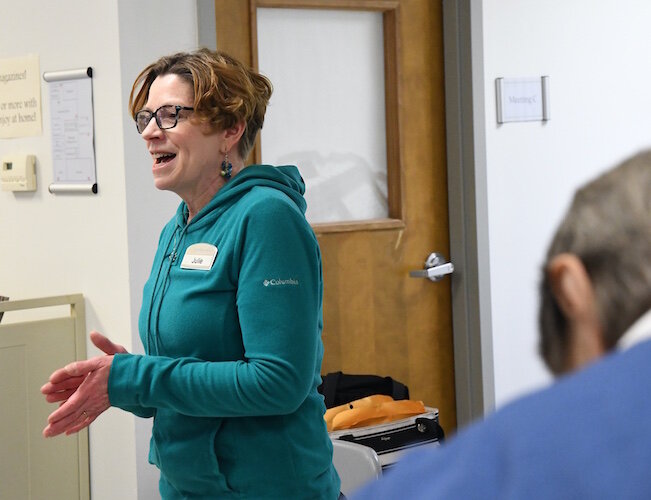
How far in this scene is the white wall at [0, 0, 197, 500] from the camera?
8.93 ft

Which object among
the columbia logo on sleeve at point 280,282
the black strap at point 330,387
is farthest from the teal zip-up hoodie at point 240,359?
the black strap at point 330,387

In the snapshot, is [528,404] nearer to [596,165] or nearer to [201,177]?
[201,177]

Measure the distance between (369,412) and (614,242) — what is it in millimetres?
2209

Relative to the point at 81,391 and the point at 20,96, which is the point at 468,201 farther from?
the point at 81,391

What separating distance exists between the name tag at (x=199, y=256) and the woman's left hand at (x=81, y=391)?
0.68 ft

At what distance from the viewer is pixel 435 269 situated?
Result: 132 inches

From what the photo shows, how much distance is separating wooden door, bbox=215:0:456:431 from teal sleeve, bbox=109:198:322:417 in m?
1.55

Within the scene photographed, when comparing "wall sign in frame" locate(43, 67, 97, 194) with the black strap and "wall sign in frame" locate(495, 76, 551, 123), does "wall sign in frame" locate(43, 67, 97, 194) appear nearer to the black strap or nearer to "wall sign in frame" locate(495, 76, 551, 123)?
the black strap

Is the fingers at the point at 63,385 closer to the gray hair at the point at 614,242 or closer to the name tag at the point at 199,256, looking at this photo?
the name tag at the point at 199,256

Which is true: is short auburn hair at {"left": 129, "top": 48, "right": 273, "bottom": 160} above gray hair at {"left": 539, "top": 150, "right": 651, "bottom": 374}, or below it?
above

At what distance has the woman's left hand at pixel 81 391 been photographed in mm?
1639

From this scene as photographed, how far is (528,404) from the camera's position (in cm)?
53

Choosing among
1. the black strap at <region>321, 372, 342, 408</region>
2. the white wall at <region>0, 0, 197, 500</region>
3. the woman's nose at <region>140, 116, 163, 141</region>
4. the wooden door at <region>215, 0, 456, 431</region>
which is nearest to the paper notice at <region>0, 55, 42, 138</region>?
the white wall at <region>0, 0, 197, 500</region>

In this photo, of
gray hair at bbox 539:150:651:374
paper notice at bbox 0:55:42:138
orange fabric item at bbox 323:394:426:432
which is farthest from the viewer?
paper notice at bbox 0:55:42:138
